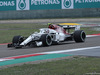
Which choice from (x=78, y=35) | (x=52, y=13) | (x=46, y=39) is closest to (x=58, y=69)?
(x=46, y=39)

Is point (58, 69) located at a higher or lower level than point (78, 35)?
lower

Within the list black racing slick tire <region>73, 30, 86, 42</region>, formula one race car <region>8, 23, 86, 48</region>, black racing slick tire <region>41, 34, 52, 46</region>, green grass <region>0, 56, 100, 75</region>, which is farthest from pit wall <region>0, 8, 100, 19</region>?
green grass <region>0, 56, 100, 75</region>

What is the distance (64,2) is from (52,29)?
20.7 m

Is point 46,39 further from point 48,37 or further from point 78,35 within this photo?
point 78,35

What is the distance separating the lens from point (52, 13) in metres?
36.3

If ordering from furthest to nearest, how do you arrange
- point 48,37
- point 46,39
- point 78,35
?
point 78,35, point 48,37, point 46,39

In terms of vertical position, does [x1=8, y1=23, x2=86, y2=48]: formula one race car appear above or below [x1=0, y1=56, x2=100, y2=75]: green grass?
above

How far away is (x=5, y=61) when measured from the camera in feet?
34.3

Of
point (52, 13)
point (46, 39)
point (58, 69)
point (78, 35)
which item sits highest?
point (52, 13)

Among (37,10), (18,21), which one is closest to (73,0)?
(37,10)

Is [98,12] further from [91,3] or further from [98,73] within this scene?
[98,73]

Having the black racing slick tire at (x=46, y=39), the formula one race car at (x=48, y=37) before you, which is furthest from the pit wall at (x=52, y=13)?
the black racing slick tire at (x=46, y=39)

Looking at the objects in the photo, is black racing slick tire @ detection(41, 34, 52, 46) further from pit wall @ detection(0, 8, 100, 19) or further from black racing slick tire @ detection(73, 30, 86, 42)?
pit wall @ detection(0, 8, 100, 19)

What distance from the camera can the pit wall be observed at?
3488 cm
